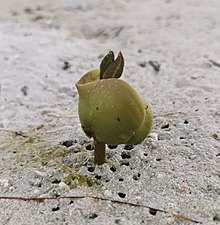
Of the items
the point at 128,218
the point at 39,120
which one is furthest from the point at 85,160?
the point at 39,120

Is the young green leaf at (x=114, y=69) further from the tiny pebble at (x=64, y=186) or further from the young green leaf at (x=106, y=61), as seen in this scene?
the tiny pebble at (x=64, y=186)

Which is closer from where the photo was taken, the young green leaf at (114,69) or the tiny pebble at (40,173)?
the young green leaf at (114,69)

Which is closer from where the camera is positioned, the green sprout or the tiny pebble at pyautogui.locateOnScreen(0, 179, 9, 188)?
the green sprout

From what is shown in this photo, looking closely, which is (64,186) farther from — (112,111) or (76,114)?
(76,114)

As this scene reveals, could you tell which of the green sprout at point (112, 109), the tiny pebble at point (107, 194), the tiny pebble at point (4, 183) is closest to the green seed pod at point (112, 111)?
the green sprout at point (112, 109)

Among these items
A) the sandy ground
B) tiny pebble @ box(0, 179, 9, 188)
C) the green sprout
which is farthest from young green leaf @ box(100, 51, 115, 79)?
tiny pebble @ box(0, 179, 9, 188)

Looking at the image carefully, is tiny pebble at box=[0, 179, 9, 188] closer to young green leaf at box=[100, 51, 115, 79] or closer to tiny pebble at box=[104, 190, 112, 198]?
tiny pebble at box=[104, 190, 112, 198]

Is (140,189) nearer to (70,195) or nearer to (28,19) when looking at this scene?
(70,195)

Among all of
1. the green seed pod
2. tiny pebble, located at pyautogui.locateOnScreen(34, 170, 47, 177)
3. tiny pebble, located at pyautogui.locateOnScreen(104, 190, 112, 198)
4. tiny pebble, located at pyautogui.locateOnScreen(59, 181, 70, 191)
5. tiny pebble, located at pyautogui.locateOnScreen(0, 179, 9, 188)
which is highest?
the green seed pod
